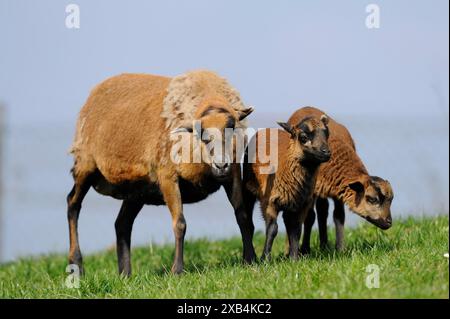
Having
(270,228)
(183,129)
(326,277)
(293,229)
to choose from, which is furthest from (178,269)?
(326,277)

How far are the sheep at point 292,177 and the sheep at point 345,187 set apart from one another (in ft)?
1.76

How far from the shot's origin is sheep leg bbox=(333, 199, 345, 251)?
11247 mm

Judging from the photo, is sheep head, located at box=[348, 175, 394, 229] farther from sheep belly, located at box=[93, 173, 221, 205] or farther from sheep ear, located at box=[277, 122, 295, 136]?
sheep belly, located at box=[93, 173, 221, 205]

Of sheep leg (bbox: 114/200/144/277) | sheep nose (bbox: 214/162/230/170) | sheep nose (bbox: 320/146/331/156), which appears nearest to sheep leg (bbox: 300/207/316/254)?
sheep nose (bbox: 320/146/331/156)

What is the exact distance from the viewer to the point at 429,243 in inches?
397

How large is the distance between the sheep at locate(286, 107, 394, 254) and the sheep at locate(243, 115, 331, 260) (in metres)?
0.54

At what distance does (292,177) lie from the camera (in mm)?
10297

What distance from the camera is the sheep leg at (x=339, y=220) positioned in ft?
36.9

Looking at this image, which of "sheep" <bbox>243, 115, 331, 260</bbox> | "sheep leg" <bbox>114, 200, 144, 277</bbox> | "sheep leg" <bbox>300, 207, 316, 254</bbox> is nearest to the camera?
"sheep" <bbox>243, 115, 331, 260</bbox>

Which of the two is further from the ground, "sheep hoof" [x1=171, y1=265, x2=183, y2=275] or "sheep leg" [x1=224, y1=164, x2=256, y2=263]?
"sheep leg" [x1=224, y1=164, x2=256, y2=263]

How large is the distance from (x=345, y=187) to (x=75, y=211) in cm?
→ 366

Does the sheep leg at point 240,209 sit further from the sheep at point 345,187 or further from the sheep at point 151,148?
the sheep at point 345,187

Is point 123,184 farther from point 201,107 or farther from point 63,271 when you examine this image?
point 63,271

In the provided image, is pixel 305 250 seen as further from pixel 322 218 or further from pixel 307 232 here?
pixel 322 218
